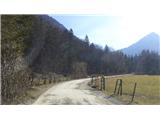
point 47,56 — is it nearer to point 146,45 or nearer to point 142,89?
point 146,45

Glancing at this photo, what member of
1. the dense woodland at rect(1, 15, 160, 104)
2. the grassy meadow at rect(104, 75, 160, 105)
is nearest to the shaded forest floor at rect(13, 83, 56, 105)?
the dense woodland at rect(1, 15, 160, 104)

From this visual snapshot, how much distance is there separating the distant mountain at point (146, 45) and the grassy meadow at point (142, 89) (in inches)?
42.1

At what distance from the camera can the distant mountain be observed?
20359 mm

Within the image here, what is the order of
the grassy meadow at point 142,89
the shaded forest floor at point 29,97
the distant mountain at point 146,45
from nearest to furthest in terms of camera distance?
the shaded forest floor at point 29,97 < the distant mountain at point 146,45 < the grassy meadow at point 142,89

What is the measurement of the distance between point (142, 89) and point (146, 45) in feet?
10.6

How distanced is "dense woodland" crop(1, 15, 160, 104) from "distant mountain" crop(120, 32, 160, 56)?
225 mm

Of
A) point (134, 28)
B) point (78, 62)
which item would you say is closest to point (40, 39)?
point (78, 62)

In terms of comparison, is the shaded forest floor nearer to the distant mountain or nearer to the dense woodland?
the dense woodland

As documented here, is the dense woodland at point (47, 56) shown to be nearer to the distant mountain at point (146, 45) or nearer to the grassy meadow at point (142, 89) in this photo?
the distant mountain at point (146, 45)

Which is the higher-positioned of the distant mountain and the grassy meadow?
the distant mountain

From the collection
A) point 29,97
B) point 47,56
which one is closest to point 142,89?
point 47,56

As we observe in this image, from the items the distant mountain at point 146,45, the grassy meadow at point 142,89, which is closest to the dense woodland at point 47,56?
the distant mountain at point 146,45

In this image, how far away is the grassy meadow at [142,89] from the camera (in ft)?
68.6
